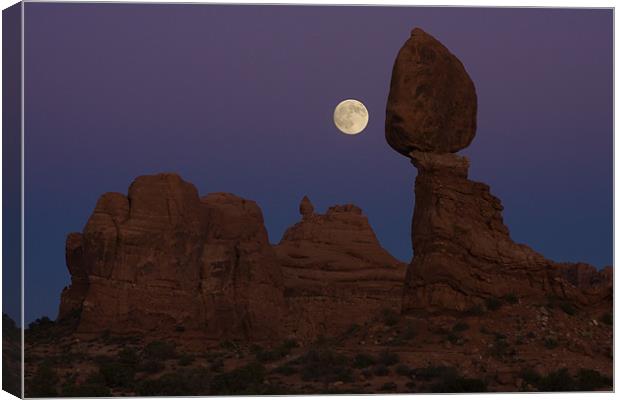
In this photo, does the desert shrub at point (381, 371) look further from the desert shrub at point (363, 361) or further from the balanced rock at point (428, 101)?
the balanced rock at point (428, 101)

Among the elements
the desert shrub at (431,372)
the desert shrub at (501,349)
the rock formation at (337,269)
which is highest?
the rock formation at (337,269)

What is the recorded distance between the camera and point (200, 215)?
66.4 m

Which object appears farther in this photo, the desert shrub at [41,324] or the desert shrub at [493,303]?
the desert shrub at [41,324]

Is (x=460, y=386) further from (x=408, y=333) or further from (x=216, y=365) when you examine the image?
(x=216, y=365)

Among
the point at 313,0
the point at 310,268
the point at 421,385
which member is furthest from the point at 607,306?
the point at 310,268

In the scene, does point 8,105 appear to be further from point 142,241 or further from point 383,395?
point 142,241

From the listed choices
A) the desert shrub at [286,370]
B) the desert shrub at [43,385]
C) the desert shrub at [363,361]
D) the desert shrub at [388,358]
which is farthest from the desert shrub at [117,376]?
the desert shrub at [388,358]

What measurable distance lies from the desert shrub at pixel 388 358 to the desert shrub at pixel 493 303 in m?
3.78

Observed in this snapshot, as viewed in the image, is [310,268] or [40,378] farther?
[310,268]

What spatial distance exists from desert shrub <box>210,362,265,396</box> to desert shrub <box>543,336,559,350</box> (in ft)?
24.6

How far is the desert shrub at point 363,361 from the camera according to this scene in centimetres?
3928

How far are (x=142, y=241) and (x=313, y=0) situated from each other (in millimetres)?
31264

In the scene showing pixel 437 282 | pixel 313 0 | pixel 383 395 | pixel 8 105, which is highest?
pixel 313 0

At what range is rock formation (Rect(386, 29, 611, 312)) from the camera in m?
42.7
